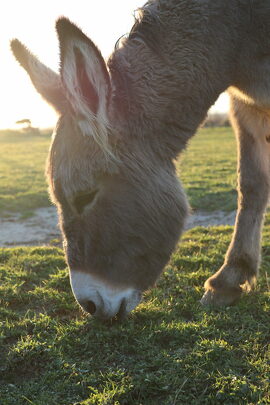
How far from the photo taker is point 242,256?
4.22 meters

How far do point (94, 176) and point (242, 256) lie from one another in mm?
1889

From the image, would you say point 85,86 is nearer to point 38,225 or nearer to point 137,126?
point 137,126

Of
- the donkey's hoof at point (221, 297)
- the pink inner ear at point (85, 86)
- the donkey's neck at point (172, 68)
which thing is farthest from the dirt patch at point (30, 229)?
the pink inner ear at point (85, 86)

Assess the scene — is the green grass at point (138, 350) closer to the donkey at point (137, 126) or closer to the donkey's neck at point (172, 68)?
the donkey at point (137, 126)

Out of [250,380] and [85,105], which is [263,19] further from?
[250,380]

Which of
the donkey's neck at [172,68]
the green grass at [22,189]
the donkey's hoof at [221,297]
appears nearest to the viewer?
the donkey's neck at [172,68]

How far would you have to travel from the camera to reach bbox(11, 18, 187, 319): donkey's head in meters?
3.00

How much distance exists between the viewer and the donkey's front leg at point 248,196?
421 cm

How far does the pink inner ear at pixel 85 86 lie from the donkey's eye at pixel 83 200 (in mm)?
574

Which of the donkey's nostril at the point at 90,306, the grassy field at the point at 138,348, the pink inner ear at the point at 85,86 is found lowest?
the grassy field at the point at 138,348

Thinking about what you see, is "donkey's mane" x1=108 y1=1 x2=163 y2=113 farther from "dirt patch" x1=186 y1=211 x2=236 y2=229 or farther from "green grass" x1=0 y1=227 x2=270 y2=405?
"dirt patch" x1=186 y1=211 x2=236 y2=229

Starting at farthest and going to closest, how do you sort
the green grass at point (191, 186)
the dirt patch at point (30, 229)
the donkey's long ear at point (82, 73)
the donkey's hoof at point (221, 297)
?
the green grass at point (191, 186) < the dirt patch at point (30, 229) < the donkey's hoof at point (221, 297) < the donkey's long ear at point (82, 73)

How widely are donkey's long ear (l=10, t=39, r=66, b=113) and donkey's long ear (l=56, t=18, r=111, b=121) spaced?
418mm

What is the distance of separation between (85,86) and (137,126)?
49 centimetres
